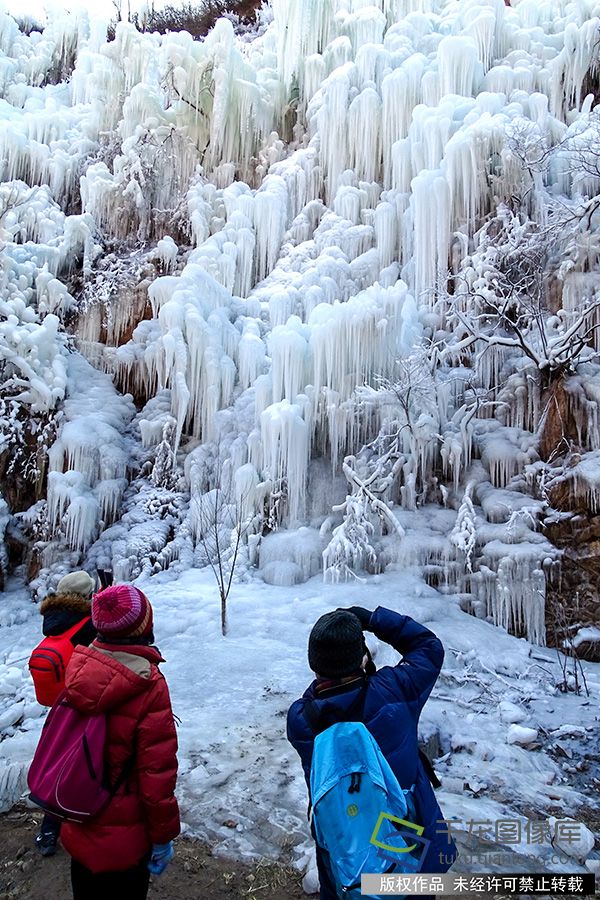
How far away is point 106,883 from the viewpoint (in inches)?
64.5

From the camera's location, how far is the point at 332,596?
22.3ft

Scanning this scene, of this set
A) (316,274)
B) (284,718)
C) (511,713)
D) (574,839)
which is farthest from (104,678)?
(316,274)

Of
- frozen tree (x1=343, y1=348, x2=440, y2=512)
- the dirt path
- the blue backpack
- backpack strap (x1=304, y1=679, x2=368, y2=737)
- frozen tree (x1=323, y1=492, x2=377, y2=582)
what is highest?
frozen tree (x1=343, y1=348, x2=440, y2=512)

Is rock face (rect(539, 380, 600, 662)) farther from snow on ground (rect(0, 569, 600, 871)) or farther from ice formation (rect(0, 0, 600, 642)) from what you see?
snow on ground (rect(0, 569, 600, 871))

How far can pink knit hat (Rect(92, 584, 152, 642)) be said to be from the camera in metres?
1.72

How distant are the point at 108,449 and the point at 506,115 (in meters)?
9.10

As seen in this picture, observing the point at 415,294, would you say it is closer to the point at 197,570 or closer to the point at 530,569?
the point at 530,569

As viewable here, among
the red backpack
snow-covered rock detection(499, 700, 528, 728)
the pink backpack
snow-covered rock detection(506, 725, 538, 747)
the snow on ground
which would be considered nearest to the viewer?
the pink backpack

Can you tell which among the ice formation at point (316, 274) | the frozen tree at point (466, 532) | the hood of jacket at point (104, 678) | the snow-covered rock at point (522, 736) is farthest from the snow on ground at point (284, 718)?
the hood of jacket at point (104, 678)

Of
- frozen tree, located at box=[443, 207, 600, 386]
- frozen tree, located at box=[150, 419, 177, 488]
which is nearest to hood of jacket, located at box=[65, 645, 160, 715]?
frozen tree, located at box=[443, 207, 600, 386]

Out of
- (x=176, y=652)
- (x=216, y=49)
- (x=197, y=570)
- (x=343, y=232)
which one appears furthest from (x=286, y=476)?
(x=216, y=49)

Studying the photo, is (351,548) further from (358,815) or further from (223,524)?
(358,815)

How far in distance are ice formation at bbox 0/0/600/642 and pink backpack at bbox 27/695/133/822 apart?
18.9 feet

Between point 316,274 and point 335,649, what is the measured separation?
936 centimetres
